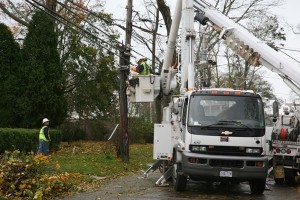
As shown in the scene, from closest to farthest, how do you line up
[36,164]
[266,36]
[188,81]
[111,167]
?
[36,164]
[188,81]
[111,167]
[266,36]

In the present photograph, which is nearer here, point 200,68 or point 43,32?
point 200,68

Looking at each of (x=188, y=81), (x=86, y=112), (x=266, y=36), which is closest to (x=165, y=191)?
→ (x=188, y=81)

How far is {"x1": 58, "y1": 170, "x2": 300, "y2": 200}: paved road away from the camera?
1297 cm

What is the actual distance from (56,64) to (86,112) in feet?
30.2

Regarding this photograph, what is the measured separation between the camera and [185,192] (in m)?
14.1

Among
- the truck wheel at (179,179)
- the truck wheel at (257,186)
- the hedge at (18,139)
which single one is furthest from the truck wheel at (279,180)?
the hedge at (18,139)

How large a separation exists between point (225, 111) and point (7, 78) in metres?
18.4

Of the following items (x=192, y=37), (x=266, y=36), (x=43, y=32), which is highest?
(x=266, y=36)

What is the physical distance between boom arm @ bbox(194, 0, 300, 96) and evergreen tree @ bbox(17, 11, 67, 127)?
48.6 ft

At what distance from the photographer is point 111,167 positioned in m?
20.1

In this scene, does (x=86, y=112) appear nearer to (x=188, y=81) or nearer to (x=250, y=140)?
(x=188, y=81)

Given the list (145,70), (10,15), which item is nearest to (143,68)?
(145,70)

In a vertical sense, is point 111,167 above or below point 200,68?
below

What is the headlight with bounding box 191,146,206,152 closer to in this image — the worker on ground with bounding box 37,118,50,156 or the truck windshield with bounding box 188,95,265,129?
the truck windshield with bounding box 188,95,265,129
